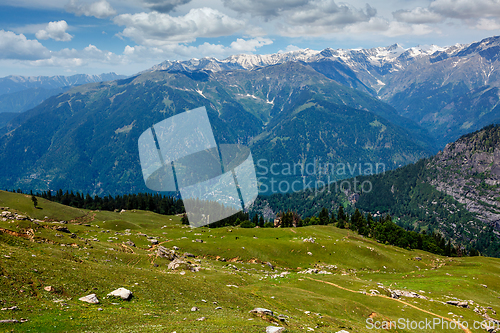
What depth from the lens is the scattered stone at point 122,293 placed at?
2861 cm

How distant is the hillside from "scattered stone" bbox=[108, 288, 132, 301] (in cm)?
71

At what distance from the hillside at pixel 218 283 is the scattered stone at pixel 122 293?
71cm

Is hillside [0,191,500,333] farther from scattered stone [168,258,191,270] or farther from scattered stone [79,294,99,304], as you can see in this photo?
scattered stone [79,294,99,304]

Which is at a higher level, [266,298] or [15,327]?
[15,327]

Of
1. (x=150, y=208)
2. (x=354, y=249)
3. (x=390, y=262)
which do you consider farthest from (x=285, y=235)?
(x=150, y=208)

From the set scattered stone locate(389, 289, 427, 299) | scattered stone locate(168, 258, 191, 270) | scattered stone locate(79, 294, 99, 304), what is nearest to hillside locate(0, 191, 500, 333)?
scattered stone locate(389, 289, 427, 299)

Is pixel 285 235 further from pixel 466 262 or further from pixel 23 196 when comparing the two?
pixel 23 196

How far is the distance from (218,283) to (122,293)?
1939 cm

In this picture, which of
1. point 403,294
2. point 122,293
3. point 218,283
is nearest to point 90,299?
point 122,293

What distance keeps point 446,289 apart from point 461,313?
15.9m

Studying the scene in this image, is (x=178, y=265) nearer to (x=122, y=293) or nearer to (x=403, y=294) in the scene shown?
(x=122, y=293)

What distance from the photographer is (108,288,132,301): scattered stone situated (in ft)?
93.9

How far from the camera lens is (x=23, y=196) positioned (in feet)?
373

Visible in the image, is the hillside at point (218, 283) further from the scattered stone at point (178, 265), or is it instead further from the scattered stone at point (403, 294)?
the scattered stone at point (178, 265)
